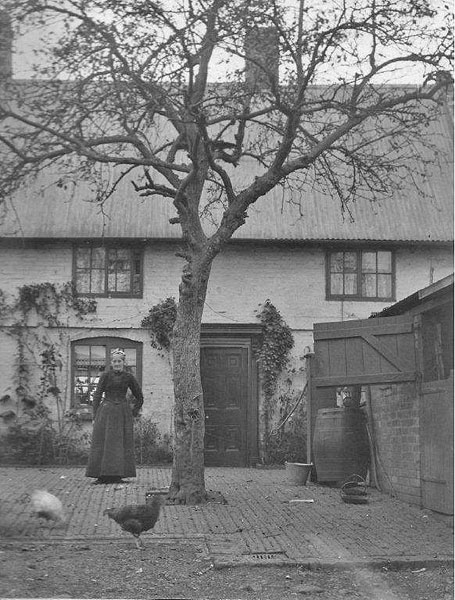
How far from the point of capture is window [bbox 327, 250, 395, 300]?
17734mm

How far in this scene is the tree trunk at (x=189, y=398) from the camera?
10969mm

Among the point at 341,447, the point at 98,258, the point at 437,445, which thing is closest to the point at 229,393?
the point at 98,258

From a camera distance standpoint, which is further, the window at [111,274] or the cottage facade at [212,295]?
the window at [111,274]

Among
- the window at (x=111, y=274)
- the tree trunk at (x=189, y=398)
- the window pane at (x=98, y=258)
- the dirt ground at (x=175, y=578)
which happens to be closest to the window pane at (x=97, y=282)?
the window at (x=111, y=274)

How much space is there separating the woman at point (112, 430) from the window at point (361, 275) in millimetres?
6759

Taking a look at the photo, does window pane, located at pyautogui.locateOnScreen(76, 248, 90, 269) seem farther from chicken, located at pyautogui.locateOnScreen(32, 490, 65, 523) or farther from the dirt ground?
the dirt ground

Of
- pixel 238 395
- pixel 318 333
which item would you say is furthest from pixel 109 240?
pixel 318 333

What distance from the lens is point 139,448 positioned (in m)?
16.8

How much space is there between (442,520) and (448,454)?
732mm

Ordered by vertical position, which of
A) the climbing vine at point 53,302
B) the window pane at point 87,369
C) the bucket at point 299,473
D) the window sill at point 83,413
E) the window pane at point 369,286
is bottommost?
the bucket at point 299,473

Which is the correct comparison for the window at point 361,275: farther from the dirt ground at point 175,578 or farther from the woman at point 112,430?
the dirt ground at point 175,578

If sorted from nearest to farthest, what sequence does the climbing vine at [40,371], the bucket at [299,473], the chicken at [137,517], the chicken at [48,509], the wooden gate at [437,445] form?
the chicken at [137,517], the chicken at [48,509], the wooden gate at [437,445], the bucket at [299,473], the climbing vine at [40,371]

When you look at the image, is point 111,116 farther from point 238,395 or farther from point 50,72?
point 238,395

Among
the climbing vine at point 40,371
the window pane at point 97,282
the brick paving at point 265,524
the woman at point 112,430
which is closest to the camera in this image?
the brick paving at point 265,524
